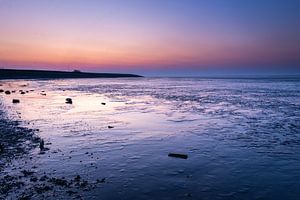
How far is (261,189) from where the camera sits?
1266 centimetres

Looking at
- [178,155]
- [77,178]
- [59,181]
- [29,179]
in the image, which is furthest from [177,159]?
[29,179]

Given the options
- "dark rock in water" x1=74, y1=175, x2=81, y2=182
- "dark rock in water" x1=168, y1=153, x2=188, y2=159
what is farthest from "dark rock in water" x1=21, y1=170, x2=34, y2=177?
"dark rock in water" x1=168, y1=153, x2=188, y2=159

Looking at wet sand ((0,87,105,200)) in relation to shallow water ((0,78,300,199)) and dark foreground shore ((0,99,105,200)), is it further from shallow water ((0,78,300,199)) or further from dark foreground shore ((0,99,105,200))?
shallow water ((0,78,300,199))

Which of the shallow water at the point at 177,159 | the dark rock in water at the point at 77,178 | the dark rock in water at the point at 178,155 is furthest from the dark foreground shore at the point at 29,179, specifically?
the dark rock in water at the point at 178,155

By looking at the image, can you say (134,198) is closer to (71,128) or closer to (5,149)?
(5,149)

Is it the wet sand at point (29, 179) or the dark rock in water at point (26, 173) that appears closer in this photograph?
the wet sand at point (29, 179)

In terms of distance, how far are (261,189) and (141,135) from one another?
1167 centimetres

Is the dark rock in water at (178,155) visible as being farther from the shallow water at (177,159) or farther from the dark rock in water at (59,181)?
the dark rock in water at (59,181)

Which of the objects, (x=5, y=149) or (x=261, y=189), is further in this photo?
(x=5, y=149)

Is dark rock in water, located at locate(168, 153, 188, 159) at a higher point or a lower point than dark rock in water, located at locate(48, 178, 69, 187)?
higher

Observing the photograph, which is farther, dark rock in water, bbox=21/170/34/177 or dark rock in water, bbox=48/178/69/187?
dark rock in water, bbox=21/170/34/177

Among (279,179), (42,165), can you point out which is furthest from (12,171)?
(279,179)

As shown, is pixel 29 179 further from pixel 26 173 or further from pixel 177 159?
pixel 177 159

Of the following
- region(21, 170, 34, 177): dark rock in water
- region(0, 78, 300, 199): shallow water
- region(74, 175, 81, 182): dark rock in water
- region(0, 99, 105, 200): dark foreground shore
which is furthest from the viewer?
region(21, 170, 34, 177): dark rock in water
